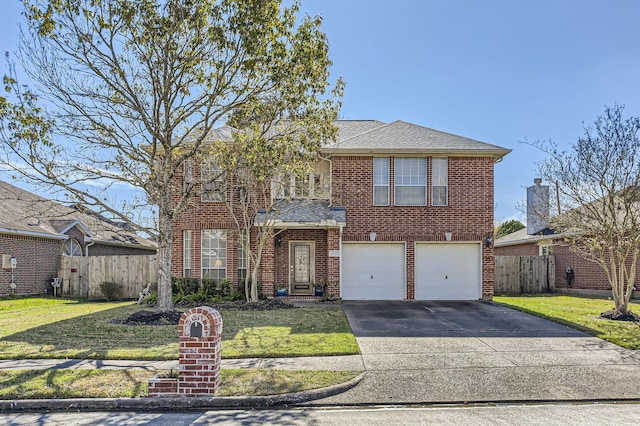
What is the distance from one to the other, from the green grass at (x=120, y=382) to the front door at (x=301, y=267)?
10.0m

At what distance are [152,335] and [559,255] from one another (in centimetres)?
1898

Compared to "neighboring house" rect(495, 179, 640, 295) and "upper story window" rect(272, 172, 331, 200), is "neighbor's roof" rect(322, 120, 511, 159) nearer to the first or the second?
"upper story window" rect(272, 172, 331, 200)

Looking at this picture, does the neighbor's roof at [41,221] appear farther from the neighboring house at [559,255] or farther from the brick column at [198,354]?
the neighboring house at [559,255]

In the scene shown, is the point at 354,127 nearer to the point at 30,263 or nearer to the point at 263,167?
the point at 263,167

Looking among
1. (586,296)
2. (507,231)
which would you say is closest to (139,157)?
(586,296)

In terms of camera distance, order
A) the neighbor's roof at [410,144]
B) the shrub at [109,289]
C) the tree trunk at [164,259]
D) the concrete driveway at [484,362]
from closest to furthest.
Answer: the concrete driveway at [484,362] < the tree trunk at [164,259] < the neighbor's roof at [410,144] < the shrub at [109,289]

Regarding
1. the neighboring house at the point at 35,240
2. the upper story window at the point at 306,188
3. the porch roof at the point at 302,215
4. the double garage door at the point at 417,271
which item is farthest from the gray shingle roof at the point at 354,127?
the neighboring house at the point at 35,240

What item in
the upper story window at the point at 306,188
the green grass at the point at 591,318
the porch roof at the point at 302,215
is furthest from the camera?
the upper story window at the point at 306,188

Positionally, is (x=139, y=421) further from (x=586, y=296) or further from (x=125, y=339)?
(x=586, y=296)

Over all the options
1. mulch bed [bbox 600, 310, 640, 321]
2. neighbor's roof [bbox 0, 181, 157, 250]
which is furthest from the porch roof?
mulch bed [bbox 600, 310, 640, 321]

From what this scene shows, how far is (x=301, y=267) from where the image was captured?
58.2ft

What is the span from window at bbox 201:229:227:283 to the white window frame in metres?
0.50

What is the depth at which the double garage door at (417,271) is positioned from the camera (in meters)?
17.0

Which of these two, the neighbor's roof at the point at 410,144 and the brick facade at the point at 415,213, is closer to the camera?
the neighbor's roof at the point at 410,144
